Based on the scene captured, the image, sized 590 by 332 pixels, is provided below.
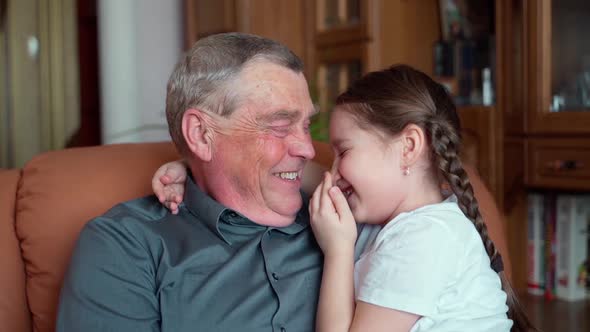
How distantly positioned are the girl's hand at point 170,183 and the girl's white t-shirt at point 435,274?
1.42ft

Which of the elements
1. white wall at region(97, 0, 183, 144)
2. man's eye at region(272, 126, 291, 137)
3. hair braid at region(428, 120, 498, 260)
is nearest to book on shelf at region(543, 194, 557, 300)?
hair braid at region(428, 120, 498, 260)

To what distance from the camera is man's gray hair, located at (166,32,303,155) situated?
144cm

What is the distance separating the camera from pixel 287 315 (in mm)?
1342

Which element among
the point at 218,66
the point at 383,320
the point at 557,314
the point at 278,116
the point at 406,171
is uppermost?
the point at 218,66

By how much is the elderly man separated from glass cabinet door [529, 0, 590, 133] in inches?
42.8

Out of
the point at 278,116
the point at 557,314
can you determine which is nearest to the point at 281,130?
the point at 278,116

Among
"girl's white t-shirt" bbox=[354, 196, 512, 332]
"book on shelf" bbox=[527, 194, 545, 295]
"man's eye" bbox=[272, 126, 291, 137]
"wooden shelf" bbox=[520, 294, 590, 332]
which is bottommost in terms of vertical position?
"wooden shelf" bbox=[520, 294, 590, 332]

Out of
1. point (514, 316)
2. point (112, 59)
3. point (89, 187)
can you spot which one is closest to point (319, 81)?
point (112, 59)

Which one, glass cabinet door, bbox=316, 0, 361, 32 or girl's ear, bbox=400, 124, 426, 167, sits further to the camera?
glass cabinet door, bbox=316, 0, 361, 32

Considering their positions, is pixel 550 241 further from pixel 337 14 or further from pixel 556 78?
pixel 337 14

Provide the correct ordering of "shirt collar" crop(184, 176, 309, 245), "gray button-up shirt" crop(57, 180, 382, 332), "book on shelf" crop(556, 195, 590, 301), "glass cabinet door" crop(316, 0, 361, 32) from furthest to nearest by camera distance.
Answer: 1. "glass cabinet door" crop(316, 0, 361, 32)
2. "book on shelf" crop(556, 195, 590, 301)
3. "shirt collar" crop(184, 176, 309, 245)
4. "gray button-up shirt" crop(57, 180, 382, 332)

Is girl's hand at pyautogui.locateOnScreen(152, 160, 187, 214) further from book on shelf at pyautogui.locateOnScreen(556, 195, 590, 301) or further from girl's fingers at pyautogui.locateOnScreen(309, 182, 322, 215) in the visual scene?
book on shelf at pyautogui.locateOnScreen(556, 195, 590, 301)

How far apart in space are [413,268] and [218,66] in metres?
0.57

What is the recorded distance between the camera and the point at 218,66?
56.6 inches
